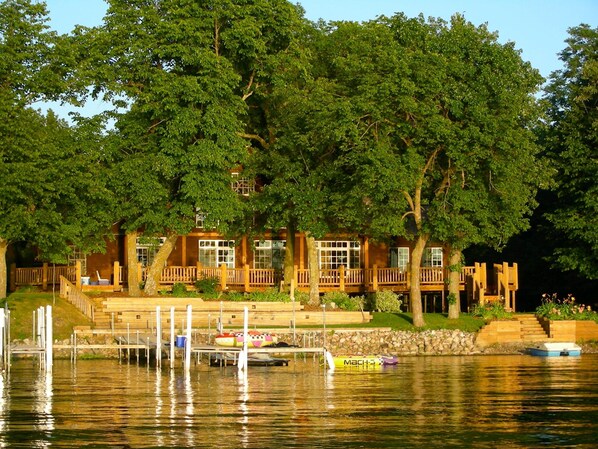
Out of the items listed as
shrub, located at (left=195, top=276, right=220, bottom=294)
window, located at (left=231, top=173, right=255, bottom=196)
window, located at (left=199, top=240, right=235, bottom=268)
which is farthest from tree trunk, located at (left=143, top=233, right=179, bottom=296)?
window, located at (left=231, top=173, right=255, bottom=196)

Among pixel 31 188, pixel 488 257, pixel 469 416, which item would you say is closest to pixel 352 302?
pixel 31 188

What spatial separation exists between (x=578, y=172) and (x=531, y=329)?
8.50 meters

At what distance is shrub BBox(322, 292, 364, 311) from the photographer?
2295 inches

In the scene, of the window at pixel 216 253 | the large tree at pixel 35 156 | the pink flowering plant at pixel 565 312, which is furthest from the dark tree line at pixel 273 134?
the window at pixel 216 253

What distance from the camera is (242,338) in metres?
48.2

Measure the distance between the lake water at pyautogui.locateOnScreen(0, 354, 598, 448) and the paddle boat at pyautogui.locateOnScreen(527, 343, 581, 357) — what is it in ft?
17.4

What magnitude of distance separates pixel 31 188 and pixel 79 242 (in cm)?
417

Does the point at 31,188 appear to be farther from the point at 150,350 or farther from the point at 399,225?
the point at 399,225

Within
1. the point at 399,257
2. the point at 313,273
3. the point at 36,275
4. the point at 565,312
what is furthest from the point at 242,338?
the point at 399,257

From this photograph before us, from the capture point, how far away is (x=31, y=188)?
172 ft

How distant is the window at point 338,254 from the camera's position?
2635 inches

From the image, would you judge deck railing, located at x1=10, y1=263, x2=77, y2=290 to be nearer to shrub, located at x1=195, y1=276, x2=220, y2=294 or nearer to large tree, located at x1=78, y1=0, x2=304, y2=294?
large tree, located at x1=78, y1=0, x2=304, y2=294

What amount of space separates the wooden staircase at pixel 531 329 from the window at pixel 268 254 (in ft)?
45.1

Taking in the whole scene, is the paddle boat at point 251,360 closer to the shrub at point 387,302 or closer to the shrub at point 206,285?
the shrub at point 206,285
